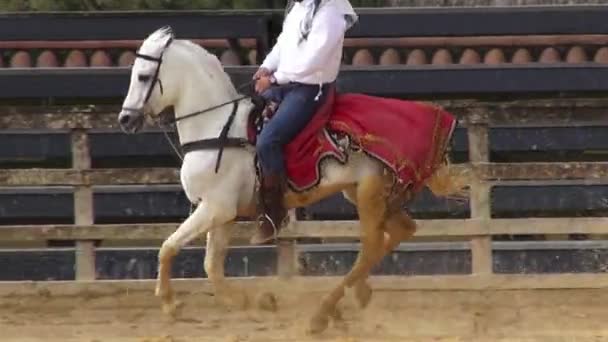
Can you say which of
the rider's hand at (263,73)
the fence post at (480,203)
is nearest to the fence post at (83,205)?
the rider's hand at (263,73)

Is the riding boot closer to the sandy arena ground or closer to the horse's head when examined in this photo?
the sandy arena ground

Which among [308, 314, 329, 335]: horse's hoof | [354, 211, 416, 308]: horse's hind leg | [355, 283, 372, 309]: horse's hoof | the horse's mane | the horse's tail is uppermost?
the horse's mane

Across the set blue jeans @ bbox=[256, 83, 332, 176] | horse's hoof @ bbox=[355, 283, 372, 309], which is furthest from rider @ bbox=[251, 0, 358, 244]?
horse's hoof @ bbox=[355, 283, 372, 309]

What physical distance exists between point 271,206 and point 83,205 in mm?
2050

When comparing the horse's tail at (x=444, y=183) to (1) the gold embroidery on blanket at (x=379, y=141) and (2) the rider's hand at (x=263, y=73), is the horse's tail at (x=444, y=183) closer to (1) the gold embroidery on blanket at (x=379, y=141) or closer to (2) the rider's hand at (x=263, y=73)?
(1) the gold embroidery on blanket at (x=379, y=141)

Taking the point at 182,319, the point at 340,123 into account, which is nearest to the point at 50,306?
the point at 182,319

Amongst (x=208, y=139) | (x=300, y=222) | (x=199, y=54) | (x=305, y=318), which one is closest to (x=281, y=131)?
(x=208, y=139)

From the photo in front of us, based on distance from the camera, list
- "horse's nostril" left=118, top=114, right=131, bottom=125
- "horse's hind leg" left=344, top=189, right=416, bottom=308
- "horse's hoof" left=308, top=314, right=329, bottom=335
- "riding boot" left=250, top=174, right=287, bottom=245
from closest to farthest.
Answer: "horse's nostril" left=118, top=114, right=131, bottom=125 → "riding boot" left=250, top=174, right=287, bottom=245 → "horse's hoof" left=308, top=314, right=329, bottom=335 → "horse's hind leg" left=344, top=189, right=416, bottom=308

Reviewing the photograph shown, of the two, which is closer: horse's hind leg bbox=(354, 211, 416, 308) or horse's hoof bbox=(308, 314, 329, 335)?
horse's hoof bbox=(308, 314, 329, 335)

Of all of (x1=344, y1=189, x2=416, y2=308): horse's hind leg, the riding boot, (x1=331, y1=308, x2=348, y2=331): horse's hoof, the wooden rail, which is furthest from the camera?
the wooden rail

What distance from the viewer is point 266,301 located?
7801 mm

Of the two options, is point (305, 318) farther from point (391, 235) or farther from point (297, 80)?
point (297, 80)

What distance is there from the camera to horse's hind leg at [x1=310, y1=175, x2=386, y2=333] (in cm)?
770

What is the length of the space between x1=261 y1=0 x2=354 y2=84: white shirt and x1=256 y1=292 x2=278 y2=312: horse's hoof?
4.00ft
